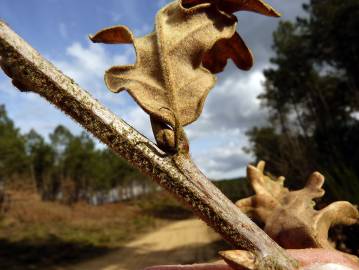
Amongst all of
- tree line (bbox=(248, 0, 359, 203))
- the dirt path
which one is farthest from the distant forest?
the dirt path

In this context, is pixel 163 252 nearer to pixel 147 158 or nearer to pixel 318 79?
pixel 147 158

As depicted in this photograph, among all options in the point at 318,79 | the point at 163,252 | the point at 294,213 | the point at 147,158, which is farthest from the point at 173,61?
the point at 318,79

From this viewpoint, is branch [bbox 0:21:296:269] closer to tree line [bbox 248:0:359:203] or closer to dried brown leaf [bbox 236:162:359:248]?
dried brown leaf [bbox 236:162:359:248]

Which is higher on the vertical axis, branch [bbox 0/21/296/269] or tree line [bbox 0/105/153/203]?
tree line [bbox 0/105/153/203]

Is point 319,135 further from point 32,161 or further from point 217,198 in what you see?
point 32,161

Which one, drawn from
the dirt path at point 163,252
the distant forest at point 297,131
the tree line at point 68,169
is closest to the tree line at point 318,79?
the distant forest at point 297,131

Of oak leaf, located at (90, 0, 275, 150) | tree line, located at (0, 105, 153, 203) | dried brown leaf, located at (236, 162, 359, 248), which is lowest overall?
dried brown leaf, located at (236, 162, 359, 248)

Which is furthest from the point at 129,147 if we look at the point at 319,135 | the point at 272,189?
the point at 319,135
